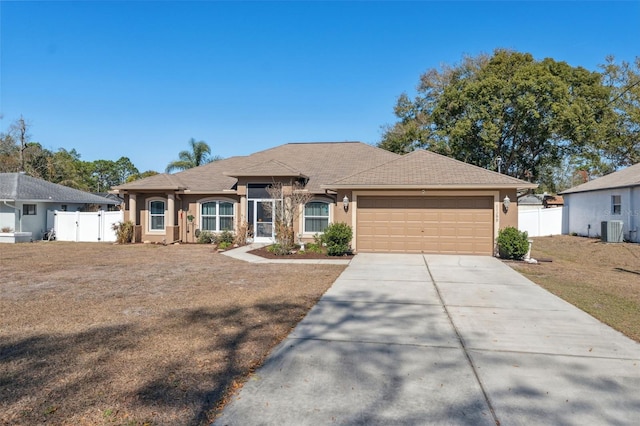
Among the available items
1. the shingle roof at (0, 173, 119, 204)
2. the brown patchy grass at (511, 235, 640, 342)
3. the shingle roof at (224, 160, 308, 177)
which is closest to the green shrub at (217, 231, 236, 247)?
the shingle roof at (224, 160, 308, 177)

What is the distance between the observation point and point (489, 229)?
545 inches

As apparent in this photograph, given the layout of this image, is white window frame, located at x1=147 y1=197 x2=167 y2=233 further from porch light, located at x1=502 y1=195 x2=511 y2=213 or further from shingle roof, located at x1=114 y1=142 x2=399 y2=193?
porch light, located at x1=502 y1=195 x2=511 y2=213

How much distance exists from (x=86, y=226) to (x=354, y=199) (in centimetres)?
1472

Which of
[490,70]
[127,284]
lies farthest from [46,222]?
[490,70]

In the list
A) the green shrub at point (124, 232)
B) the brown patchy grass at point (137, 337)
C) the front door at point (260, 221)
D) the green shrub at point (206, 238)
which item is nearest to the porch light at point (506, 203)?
the brown patchy grass at point (137, 337)

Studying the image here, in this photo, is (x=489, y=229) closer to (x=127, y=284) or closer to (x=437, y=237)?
(x=437, y=237)

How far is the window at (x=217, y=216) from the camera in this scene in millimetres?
18344

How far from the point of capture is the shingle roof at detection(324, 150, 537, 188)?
13.5 metres

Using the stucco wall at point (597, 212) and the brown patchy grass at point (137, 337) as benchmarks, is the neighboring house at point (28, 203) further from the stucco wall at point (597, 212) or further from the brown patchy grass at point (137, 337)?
the stucco wall at point (597, 212)

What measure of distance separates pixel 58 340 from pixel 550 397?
546 cm

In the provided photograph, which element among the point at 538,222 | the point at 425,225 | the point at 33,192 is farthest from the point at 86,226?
the point at 538,222

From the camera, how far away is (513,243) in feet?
41.8

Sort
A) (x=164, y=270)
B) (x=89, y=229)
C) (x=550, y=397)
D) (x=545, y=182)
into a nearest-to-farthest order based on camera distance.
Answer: (x=550, y=397)
(x=164, y=270)
(x=89, y=229)
(x=545, y=182)

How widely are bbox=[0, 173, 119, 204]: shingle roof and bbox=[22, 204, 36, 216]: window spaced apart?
21.8 inches
